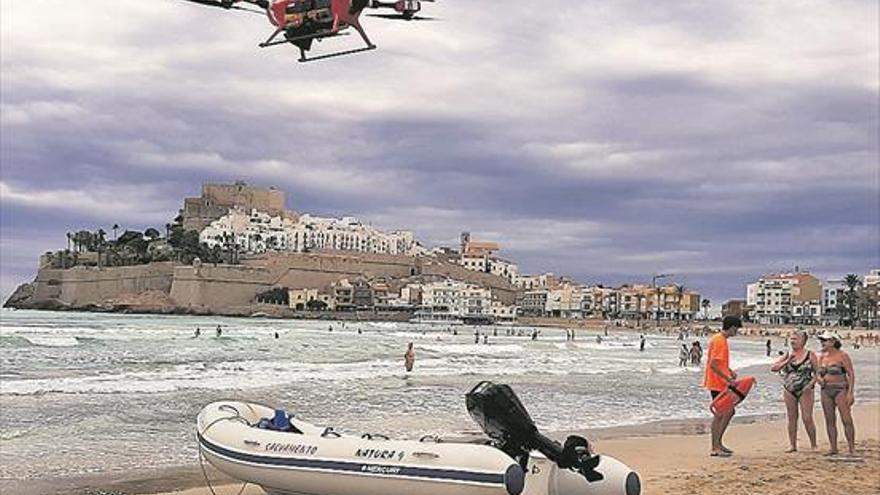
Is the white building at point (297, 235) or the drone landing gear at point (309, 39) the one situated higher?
the white building at point (297, 235)

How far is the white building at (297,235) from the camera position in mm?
139500

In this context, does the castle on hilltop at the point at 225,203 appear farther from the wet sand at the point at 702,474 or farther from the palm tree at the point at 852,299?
the wet sand at the point at 702,474

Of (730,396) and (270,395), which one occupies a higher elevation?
(730,396)

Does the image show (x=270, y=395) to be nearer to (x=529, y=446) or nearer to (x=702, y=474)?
(x=702, y=474)

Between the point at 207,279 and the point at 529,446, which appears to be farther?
the point at 207,279

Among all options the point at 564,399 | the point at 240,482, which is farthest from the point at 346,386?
the point at 240,482

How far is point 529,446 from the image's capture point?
Result: 662 cm

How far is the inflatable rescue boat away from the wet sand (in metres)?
0.87

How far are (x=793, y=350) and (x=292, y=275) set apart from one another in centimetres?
11901

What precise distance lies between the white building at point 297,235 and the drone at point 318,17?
127m

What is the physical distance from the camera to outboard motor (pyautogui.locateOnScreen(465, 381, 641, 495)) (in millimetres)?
6559

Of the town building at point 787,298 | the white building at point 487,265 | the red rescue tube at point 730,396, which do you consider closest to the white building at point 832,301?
the town building at point 787,298

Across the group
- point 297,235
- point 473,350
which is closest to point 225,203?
point 297,235

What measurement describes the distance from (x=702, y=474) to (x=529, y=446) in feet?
9.10
